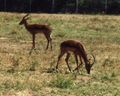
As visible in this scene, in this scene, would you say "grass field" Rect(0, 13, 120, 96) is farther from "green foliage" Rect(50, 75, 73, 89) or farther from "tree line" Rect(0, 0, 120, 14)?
"tree line" Rect(0, 0, 120, 14)

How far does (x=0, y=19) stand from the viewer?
102ft

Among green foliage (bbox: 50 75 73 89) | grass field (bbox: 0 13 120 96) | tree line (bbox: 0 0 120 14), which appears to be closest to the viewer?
grass field (bbox: 0 13 120 96)

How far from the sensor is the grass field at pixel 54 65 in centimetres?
1200

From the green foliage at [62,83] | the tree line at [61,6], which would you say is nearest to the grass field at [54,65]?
the green foliage at [62,83]

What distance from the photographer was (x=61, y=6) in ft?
134

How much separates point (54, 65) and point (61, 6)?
25168 mm

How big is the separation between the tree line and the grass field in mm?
11097

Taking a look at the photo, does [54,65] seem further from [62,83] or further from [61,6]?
[61,6]

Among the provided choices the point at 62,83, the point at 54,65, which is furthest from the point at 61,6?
the point at 62,83

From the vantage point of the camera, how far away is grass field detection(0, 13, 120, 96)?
1200 centimetres

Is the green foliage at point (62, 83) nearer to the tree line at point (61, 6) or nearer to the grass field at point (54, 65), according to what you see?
the grass field at point (54, 65)

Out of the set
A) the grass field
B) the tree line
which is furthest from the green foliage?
the tree line

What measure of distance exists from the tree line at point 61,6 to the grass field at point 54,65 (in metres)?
11.1

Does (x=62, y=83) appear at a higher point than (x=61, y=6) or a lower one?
higher
